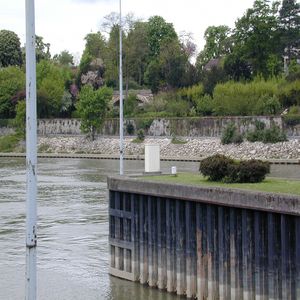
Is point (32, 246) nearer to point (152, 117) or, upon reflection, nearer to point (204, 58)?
point (152, 117)

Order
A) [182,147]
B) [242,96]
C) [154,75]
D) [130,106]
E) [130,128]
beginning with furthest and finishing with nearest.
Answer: [154,75]
[130,106]
[130,128]
[242,96]
[182,147]

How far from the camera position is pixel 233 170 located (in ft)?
72.3

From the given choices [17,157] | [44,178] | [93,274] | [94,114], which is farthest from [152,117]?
[93,274]

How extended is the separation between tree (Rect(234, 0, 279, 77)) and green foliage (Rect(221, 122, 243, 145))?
75.0 ft

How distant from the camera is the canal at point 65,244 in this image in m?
24.0

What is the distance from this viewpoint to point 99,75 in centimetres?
13600

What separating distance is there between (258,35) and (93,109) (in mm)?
22602

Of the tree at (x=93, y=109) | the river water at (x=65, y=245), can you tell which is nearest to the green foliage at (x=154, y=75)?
the tree at (x=93, y=109)

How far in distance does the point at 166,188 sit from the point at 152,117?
7868 cm

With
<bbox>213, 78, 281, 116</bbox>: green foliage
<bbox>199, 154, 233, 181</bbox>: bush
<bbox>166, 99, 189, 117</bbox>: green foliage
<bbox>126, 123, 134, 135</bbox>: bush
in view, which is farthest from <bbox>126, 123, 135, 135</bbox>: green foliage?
<bbox>199, 154, 233, 181</bbox>: bush

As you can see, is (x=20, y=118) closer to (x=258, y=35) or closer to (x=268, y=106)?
(x=258, y=35)

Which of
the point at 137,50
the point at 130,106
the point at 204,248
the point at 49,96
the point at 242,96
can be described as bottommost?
the point at 204,248

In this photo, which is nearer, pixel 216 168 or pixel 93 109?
pixel 216 168

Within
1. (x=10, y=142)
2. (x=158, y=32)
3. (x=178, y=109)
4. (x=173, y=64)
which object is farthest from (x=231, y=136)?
(x=158, y=32)
